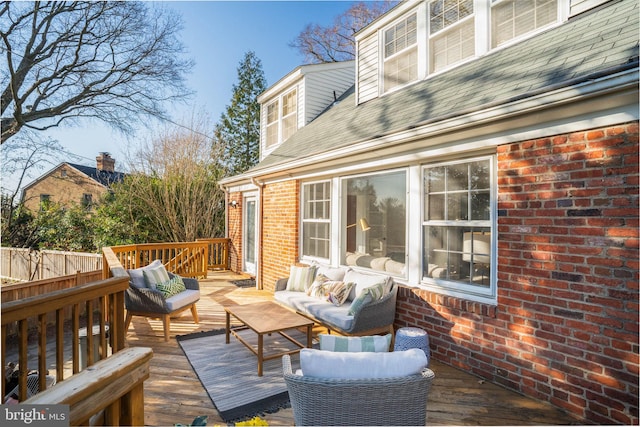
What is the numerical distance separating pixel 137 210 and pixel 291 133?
5560 mm

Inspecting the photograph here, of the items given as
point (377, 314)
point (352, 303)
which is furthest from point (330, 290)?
point (377, 314)

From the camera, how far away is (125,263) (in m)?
7.73

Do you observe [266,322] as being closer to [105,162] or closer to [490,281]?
[490,281]

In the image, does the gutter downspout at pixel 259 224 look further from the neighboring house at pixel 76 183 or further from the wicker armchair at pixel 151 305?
the neighboring house at pixel 76 183

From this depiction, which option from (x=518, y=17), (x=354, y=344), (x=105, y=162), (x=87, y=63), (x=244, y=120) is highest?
(x=244, y=120)

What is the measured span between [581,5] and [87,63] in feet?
38.9

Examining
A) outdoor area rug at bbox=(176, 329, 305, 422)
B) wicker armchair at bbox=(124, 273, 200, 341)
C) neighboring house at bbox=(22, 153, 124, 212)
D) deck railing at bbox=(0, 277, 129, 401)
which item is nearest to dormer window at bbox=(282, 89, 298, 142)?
A: wicker armchair at bbox=(124, 273, 200, 341)

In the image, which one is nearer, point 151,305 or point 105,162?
point 151,305

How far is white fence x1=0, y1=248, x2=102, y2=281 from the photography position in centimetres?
861

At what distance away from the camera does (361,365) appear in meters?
2.17

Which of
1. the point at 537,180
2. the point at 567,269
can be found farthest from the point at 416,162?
the point at 567,269

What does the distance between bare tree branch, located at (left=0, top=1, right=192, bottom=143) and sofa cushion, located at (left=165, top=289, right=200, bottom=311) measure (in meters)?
Result: 8.11

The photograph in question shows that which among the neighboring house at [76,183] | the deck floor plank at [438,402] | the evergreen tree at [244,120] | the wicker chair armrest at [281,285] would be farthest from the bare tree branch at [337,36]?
the deck floor plank at [438,402]

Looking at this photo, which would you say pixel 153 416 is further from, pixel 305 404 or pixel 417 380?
pixel 417 380
